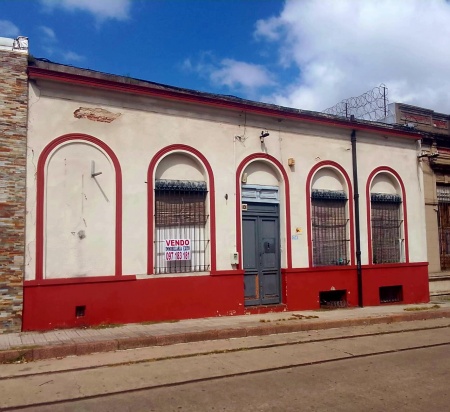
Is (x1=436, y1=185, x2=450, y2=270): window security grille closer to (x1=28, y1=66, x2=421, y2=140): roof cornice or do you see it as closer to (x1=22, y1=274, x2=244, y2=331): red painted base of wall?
(x1=28, y1=66, x2=421, y2=140): roof cornice

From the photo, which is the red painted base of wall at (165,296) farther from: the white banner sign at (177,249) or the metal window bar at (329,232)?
the white banner sign at (177,249)

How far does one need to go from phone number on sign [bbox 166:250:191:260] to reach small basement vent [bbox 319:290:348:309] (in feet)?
13.7

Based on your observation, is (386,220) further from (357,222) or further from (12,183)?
(12,183)

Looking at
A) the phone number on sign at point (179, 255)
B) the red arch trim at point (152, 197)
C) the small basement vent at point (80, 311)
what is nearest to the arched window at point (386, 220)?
the red arch trim at point (152, 197)

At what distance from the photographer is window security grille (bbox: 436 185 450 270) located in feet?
A: 51.1

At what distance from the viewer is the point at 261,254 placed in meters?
12.0

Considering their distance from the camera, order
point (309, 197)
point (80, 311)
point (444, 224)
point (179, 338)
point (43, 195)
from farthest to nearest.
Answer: point (444, 224), point (309, 197), point (80, 311), point (43, 195), point (179, 338)

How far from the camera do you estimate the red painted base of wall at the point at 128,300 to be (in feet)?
29.9

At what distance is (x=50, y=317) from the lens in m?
9.16

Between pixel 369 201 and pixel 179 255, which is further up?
pixel 369 201

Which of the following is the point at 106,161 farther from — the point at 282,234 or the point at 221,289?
the point at 282,234

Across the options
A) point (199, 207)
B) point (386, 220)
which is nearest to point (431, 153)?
point (386, 220)

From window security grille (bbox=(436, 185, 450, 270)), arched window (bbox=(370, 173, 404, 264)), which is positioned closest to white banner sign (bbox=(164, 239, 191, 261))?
arched window (bbox=(370, 173, 404, 264))

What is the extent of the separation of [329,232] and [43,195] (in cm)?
754
